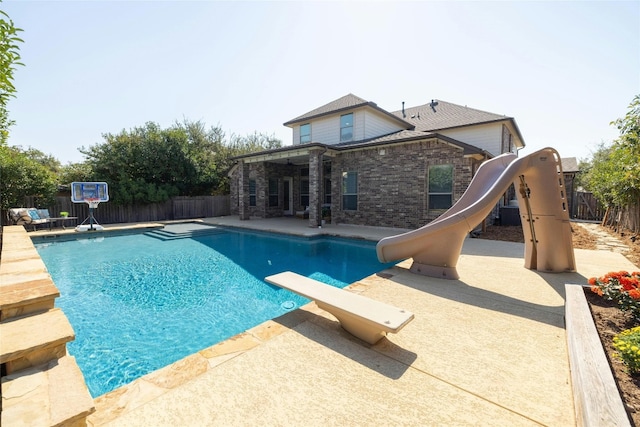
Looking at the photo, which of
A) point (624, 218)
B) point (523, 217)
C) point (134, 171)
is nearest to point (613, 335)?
point (523, 217)

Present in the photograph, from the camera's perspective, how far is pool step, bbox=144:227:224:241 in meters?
11.5

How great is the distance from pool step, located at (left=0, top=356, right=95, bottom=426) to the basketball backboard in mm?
13596

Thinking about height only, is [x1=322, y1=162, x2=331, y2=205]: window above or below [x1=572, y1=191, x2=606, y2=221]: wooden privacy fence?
above

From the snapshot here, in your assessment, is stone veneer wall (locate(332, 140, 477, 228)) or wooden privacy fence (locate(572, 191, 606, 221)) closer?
stone veneer wall (locate(332, 140, 477, 228))

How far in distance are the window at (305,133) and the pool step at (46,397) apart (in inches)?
606

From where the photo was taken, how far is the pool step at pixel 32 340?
1.75m

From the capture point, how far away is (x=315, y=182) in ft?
38.8

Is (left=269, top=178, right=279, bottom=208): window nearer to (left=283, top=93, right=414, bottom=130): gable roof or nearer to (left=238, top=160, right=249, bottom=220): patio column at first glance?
(left=238, top=160, right=249, bottom=220): patio column

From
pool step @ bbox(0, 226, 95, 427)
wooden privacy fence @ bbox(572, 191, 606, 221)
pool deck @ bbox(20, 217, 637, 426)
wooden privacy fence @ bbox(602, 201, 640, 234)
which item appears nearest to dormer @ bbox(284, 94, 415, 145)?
wooden privacy fence @ bbox(602, 201, 640, 234)

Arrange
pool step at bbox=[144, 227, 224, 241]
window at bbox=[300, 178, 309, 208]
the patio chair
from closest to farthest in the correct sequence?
the patio chair, pool step at bbox=[144, 227, 224, 241], window at bbox=[300, 178, 309, 208]

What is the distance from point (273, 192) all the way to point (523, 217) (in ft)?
45.3

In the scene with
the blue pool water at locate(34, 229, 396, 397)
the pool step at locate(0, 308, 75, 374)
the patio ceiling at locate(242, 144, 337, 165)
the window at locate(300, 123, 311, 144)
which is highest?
the window at locate(300, 123, 311, 144)

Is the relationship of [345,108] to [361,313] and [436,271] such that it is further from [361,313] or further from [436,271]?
[361,313]

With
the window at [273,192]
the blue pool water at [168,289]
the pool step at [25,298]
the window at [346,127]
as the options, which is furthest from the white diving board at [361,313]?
the window at [273,192]
